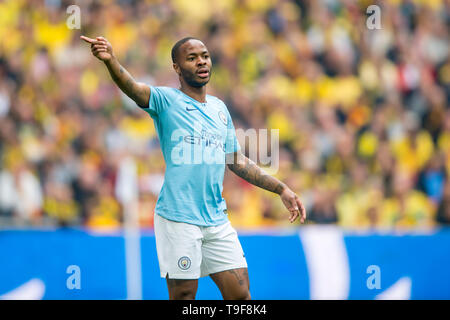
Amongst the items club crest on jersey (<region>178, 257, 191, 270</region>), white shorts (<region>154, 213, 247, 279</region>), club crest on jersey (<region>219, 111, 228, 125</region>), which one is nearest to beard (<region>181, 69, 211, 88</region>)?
club crest on jersey (<region>219, 111, 228, 125</region>)

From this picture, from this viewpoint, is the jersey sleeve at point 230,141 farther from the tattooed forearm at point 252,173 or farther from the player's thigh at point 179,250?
the player's thigh at point 179,250

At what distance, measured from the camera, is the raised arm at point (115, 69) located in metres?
4.14

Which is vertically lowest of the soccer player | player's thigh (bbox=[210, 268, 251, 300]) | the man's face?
player's thigh (bbox=[210, 268, 251, 300])

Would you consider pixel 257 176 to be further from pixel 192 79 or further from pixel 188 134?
pixel 192 79

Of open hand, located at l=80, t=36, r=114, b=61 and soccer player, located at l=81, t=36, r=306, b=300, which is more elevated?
open hand, located at l=80, t=36, r=114, b=61

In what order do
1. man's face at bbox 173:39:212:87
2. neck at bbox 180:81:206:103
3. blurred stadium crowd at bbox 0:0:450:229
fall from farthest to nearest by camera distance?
1. blurred stadium crowd at bbox 0:0:450:229
2. neck at bbox 180:81:206:103
3. man's face at bbox 173:39:212:87

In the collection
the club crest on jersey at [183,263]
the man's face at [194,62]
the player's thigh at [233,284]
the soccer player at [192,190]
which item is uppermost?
the man's face at [194,62]

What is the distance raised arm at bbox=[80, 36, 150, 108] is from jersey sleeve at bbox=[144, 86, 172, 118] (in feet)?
0.23

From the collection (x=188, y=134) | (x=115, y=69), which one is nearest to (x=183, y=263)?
(x=188, y=134)

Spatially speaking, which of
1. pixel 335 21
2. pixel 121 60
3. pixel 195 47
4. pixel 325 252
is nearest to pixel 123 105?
pixel 121 60

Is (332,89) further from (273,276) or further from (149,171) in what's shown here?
(273,276)

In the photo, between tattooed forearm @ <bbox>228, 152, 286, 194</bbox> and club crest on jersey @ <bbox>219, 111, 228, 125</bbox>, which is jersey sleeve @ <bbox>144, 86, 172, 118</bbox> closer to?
club crest on jersey @ <bbox>219, 111, 228, 125</bbox>

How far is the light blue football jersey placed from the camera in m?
4.47

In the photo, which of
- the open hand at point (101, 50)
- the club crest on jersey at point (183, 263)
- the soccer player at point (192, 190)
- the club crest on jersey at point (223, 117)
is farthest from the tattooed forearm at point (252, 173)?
the open hand at point (101, 50)
